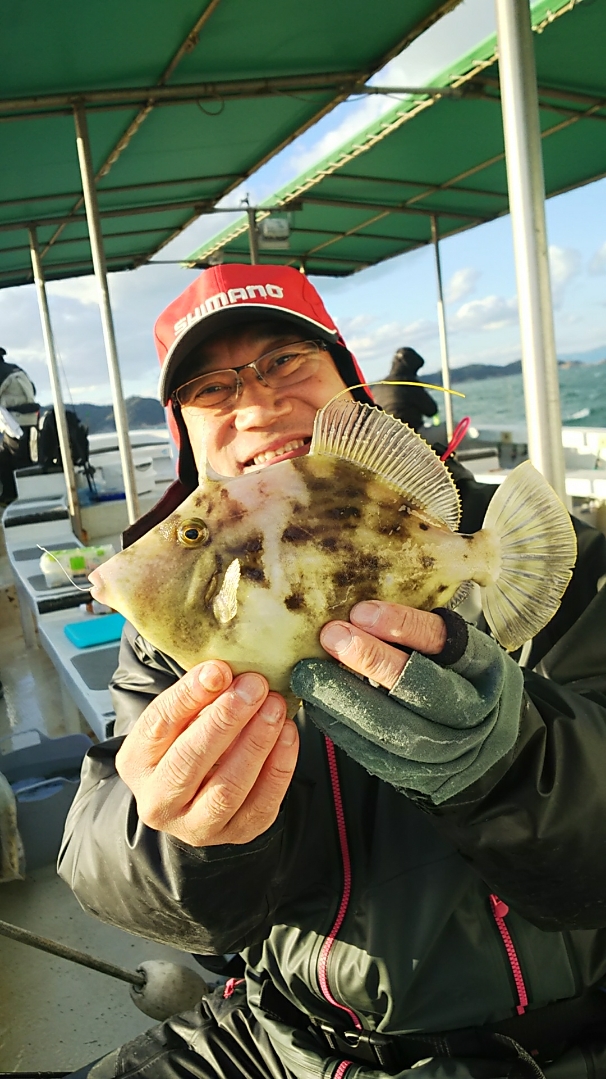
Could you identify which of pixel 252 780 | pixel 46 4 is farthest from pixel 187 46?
pixel 252 780

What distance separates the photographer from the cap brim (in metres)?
1.83

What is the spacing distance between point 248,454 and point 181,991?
1.75 metres

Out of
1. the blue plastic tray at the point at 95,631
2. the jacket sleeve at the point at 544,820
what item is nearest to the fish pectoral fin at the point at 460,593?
the jacket sleeve at the point at 544,820

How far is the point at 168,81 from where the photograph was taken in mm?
5145

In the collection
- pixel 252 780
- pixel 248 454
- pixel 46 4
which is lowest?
pixel 252 780

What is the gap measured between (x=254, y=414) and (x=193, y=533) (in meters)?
0.63

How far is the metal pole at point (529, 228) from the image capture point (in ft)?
7.02

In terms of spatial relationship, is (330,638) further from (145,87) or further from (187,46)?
(145,87)

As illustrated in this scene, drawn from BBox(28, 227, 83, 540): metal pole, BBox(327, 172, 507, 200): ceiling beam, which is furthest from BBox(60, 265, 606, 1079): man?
BBox(28, 227, 83, 540): metal pole

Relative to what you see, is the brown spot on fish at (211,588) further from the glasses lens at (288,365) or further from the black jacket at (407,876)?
the glasses lens at (288,365)

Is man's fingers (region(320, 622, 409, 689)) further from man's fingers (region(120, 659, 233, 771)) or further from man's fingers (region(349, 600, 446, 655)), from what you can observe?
man's fingers (region(120, 659, 233, 771))

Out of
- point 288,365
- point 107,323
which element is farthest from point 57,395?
point 288,365

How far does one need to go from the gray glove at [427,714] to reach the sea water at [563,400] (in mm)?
52271

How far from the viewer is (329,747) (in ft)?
5.55
